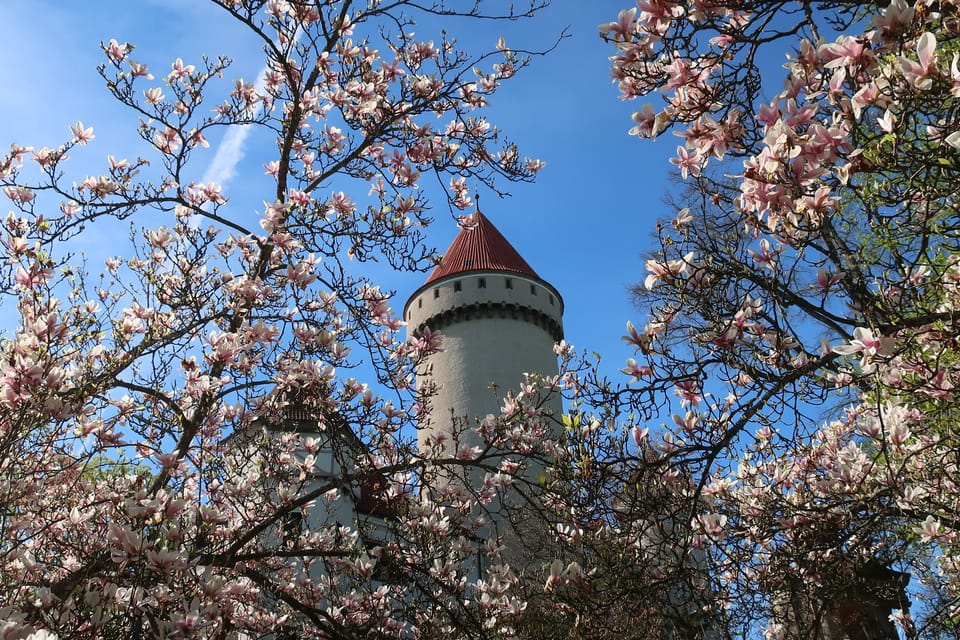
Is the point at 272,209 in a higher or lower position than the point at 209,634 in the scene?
higher

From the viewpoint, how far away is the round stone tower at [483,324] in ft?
77.5

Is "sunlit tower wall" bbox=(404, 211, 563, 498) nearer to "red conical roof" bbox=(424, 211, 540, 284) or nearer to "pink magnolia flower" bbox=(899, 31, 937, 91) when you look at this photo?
"red conical roof" bbox=(424, 211, 540, 284)

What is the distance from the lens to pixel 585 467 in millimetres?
3395

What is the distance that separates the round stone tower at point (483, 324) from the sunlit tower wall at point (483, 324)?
34 millimetres

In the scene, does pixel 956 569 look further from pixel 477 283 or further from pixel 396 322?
pixel 477 283

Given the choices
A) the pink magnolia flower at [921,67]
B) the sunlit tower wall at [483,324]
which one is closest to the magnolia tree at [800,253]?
the pink magnolia flower at [921,67]

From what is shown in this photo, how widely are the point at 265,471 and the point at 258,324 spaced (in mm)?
1063

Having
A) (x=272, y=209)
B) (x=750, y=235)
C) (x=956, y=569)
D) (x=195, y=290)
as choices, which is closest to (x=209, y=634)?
(x=195, y=290)

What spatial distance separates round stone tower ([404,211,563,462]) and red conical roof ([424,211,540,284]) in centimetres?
4

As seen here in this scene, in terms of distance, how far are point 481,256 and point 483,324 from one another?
3.04 metres

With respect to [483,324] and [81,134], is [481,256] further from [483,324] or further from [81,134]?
[81,134]

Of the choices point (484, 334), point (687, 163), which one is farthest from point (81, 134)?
point (484, 334)

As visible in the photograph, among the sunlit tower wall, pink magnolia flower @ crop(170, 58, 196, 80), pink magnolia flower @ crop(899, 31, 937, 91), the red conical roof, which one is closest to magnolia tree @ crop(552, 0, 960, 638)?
pink magnolia flower @ crop(899, 31, 937, 91)

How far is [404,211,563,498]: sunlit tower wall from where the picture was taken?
77.5 feet
